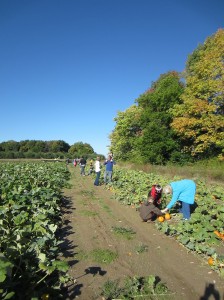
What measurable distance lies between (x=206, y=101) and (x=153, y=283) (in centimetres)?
2274

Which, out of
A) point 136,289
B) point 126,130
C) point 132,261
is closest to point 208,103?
point 132,261

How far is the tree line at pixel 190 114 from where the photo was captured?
23812 millimetres

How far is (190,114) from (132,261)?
22957 millimetres

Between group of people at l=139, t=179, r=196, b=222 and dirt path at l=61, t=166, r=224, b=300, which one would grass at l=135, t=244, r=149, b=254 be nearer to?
dirt path at l=61, t=166, r=224, b=300

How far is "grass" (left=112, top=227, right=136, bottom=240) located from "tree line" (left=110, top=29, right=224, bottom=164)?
56.8 feet

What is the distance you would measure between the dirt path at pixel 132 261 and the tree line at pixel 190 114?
57.1 ft

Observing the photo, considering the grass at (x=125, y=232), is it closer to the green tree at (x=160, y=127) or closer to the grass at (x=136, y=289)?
the grass at (x=136, y=289)

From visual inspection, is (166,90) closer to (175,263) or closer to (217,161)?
(217,161)

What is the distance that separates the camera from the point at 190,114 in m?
26.5

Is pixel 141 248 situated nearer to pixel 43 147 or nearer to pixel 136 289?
pixel 136 289

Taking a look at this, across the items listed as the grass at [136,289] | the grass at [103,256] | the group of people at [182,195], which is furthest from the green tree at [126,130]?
the grass at [136,289]

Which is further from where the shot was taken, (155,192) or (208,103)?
(208,103)

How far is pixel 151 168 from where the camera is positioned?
26.0 meters

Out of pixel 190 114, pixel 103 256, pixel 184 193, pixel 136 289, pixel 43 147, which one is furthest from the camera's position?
pixel 43 147
